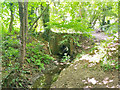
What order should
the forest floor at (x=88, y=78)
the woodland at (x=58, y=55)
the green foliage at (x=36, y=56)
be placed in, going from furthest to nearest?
the green foliage at (x=36, y=56)
the woodland at (x=58, y=55)
the forest floor at (x=88, y=78)

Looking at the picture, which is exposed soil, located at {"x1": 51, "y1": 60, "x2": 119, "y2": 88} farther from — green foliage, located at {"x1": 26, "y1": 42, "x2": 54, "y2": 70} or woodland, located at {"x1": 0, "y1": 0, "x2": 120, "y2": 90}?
green foliage, located at {"x1": 26, "y1": 42, "x2": 54, "y2": 70}

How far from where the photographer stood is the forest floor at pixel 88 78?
87.4 inches

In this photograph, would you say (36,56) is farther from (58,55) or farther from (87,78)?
(87,78)

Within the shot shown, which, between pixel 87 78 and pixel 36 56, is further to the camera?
pixel 36 56

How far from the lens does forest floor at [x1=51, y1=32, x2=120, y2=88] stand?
2.22 metres

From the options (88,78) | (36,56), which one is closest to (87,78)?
(88,78)

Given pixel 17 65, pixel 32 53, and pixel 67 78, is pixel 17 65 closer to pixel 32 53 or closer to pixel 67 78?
pixel 32 53

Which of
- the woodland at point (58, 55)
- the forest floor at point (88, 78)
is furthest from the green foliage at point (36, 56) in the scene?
the forest floor at point (88, 78)

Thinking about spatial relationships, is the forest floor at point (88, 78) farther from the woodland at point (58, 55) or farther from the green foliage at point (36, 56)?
the green foliage at point (36, 56)

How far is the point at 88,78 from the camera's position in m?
2.56

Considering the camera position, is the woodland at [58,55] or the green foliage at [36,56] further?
the green foliage at [36,56]

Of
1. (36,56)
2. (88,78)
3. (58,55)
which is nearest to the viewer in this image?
(88,78)

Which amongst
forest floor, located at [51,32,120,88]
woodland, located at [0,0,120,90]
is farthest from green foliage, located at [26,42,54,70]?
forest floor, located at [51,32,120,88]

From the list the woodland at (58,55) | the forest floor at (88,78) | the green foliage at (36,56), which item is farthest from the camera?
the green foliage at (36,56)
